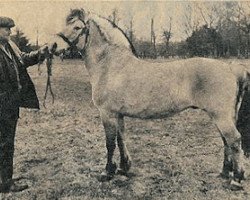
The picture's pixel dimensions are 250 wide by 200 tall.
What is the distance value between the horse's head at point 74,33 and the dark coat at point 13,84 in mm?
374

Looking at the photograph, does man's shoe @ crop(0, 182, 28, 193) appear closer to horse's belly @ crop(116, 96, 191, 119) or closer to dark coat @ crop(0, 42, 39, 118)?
dark coat @ crop(0, 42, 39, 118)

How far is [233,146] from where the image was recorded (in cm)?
470

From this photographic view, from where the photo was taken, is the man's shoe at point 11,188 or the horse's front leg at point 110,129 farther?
the horse's front leg at point 110,129

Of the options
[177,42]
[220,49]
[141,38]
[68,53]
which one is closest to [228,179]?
[68,53]

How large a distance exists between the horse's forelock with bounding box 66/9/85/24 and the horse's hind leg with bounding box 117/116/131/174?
147 centimetres

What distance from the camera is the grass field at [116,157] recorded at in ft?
16.0

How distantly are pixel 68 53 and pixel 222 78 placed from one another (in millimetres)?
2104

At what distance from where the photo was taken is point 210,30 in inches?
843

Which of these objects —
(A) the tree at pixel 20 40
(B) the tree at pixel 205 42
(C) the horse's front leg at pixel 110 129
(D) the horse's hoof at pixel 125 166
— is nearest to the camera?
(C) the horse's front leg at pixel 110 129

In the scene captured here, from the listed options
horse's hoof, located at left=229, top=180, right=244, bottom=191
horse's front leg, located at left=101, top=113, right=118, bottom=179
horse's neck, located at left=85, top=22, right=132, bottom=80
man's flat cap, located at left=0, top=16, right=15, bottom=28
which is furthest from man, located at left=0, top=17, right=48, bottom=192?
horse's hoof, located at left=229, top=180, right=244, bottom=191

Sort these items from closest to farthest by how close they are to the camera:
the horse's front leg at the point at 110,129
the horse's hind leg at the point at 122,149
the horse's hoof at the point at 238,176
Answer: the horse's hoof at the point at 238,176, the horse's front leg at the point at 110,129, the horse's hind leg at the point at 122,149

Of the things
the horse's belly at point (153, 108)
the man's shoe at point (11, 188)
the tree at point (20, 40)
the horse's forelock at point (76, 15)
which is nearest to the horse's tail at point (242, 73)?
the horse's belly at point (153, 108)

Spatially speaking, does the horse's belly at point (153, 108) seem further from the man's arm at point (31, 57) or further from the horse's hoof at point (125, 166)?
the man's arm at point (31, 57)

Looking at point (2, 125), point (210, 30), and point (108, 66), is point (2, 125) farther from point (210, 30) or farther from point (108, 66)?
point (210, 30)
